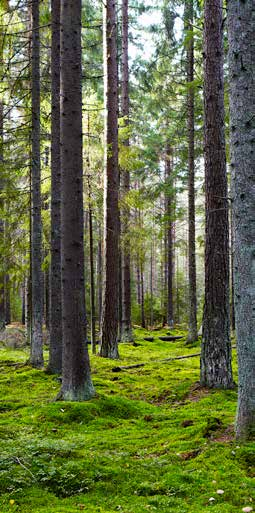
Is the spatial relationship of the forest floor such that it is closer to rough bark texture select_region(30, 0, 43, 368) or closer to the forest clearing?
the forest clearing

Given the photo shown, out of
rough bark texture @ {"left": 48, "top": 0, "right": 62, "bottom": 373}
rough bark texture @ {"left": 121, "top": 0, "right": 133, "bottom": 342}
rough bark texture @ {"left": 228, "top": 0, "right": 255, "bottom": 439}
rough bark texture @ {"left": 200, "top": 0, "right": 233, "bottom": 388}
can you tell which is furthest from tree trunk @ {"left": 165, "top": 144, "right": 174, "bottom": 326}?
rough bark texture @ {"left": 228, "top": 0, "right": 255, "bottom": 439}

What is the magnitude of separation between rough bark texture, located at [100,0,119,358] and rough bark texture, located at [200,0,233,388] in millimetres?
4285

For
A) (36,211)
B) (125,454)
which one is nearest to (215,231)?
(125,454)

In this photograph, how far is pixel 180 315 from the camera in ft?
110

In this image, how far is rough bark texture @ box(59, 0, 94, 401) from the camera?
6801 mm

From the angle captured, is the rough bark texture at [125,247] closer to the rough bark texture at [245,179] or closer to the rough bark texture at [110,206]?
the rough bark texture at [110,206]

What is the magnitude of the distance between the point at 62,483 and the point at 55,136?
22.6 ft

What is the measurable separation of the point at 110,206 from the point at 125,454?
8.00 metres

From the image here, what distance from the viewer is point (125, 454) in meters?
4.69

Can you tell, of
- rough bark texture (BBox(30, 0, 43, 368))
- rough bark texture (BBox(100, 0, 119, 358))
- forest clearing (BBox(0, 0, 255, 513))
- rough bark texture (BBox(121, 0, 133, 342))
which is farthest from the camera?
rough bark texture (BBox(121, 0, 133, 342))

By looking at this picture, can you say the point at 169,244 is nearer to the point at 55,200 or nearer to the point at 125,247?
the point at 125,247

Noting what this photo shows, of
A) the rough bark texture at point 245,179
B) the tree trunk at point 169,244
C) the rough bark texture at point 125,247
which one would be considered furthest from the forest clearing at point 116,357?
the tree trunk at point 169,244

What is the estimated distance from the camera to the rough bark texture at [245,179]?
434 cm

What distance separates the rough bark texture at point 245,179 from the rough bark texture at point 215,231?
9.76ft
